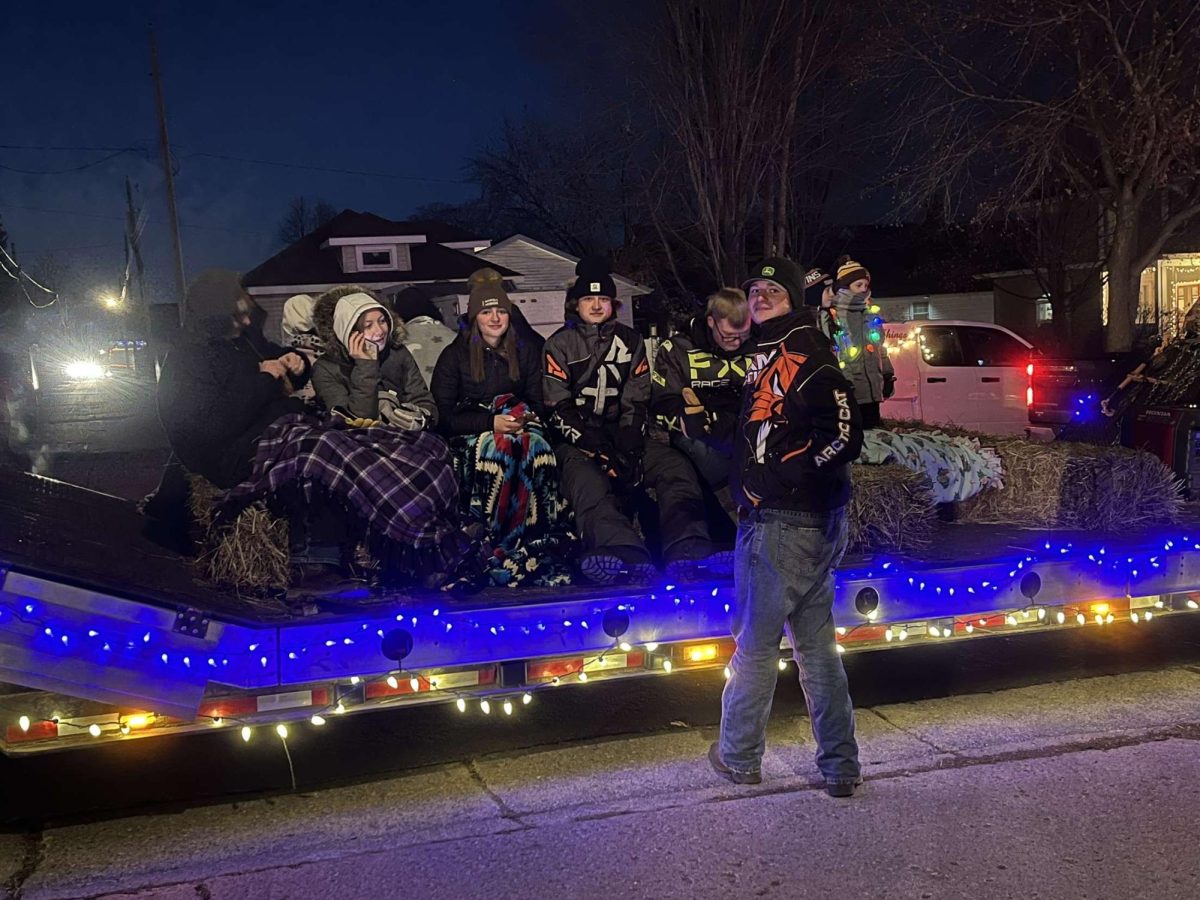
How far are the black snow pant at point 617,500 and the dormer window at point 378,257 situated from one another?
27.2m

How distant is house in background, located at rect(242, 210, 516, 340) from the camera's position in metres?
30.0

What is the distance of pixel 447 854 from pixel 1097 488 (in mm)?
3519

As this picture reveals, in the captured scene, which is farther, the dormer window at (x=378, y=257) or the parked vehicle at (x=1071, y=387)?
the dormer window at (x=378, y=257)

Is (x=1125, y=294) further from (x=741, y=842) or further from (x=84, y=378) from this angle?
(x=84, y=378)

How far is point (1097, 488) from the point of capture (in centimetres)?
525

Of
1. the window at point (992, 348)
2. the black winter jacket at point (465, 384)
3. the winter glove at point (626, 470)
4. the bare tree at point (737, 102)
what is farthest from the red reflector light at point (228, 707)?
the bare tree at point (737, 102)

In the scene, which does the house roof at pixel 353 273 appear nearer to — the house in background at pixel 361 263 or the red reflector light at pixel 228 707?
the house in background at pixel 361 263

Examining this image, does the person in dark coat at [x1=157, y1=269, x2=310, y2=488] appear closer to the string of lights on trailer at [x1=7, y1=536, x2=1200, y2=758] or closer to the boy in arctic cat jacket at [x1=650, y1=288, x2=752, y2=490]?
the string of lights on trailer at [x1=7, y1=536, x2=1200, y2=758]

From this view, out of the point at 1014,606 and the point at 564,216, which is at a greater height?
the point at 564,216

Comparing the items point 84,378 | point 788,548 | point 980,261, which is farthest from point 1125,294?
point 84,378

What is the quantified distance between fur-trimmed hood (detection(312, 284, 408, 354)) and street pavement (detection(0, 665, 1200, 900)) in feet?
6.04

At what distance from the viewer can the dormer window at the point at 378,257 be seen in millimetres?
31125

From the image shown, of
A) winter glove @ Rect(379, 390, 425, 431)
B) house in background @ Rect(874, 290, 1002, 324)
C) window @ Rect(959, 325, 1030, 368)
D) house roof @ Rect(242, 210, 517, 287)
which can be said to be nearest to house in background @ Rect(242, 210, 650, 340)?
house roof @ Rect(242, 210, 517, 287)

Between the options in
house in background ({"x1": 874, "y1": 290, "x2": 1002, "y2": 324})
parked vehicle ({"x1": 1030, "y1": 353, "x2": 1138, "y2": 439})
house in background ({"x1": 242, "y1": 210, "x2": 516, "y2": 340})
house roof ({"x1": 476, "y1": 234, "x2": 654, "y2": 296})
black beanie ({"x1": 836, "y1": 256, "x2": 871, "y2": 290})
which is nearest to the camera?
black beanie ({"x1": 836, "y1": 256, "x2": 871, "y2": 290})
